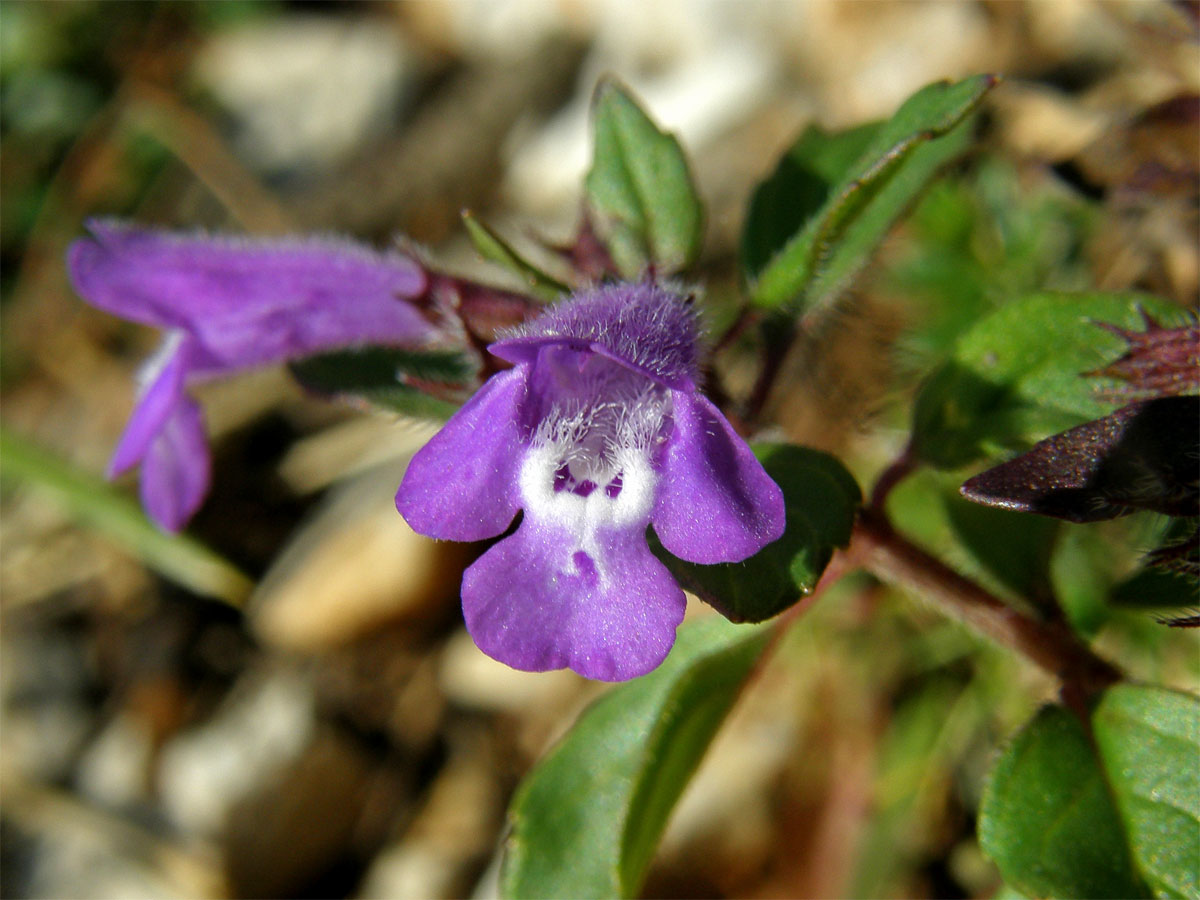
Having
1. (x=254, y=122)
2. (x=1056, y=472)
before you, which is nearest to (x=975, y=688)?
(x=1056, y=472)

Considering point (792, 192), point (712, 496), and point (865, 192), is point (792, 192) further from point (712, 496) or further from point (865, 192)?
point (712, 496)

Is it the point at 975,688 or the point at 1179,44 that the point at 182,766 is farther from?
the point at 1179,44

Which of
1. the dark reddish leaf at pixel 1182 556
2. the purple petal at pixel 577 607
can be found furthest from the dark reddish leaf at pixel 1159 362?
the purple petal at pixel 577 607

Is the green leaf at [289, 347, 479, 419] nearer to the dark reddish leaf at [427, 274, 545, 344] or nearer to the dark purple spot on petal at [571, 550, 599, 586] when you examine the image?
the dark reddish leaf at [427, 274, 545, 344]

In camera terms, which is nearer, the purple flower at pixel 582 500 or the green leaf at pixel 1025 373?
the purple flower at pixel 582 500

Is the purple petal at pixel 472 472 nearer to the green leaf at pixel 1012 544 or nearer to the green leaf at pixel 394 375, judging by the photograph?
the green leaf at pixel 394 375

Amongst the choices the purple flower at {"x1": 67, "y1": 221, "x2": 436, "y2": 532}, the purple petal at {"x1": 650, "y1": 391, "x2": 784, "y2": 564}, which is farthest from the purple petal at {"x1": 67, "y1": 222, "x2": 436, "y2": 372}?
the purple petal at {"x1": 650, "y1": 391, "x2": 784, "y2": 564}

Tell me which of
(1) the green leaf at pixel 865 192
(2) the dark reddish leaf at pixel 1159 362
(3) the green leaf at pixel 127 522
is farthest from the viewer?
(3) the green leaf at pixel 127 522
